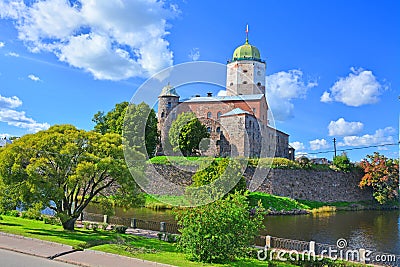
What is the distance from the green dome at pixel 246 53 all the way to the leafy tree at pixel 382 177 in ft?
83.4

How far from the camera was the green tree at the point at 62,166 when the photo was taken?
14.9 meters

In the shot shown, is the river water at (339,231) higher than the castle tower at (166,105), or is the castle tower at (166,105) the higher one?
the castle tower at (166,105)

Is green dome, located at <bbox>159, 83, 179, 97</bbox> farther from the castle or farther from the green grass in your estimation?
the green grass

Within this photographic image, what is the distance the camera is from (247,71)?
201 ft

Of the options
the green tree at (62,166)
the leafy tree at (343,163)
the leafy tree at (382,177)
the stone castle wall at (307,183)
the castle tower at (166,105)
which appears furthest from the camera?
the castle tower at (166,105)

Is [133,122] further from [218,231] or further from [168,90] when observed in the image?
[218,231]

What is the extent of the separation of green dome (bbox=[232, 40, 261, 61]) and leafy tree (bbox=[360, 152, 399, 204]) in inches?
1000

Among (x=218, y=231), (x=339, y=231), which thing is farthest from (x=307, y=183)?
(x=218, y=231)

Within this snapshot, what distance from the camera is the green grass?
39.3ft

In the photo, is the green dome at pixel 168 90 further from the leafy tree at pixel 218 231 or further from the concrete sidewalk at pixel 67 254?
the concrete sidewalk at pixel 67 254

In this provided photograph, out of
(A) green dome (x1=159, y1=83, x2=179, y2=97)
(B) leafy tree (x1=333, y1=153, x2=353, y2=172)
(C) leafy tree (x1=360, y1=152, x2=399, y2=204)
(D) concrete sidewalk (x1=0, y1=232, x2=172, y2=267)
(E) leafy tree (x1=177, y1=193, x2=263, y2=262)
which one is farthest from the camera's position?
(B) leafy tree (x1=333, y1=153, x2=353, y2=172)

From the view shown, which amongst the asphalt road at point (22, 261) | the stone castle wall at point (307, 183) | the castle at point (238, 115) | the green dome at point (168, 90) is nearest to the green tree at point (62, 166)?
the green dome at point (168, 90)
